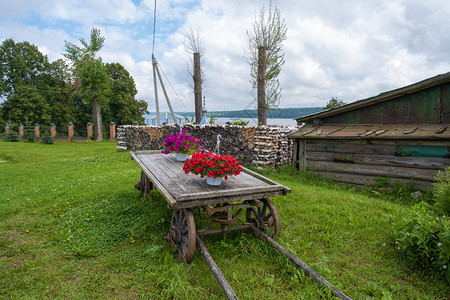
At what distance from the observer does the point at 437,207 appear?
153 inches

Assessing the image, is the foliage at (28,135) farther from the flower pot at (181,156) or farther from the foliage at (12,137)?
the flower pot at (181,156)

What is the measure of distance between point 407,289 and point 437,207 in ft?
4.79

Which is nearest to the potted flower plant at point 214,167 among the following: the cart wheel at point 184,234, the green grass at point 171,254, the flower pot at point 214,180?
the flower pot at point 214,180

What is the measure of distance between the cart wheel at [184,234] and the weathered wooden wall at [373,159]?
5.66 meters

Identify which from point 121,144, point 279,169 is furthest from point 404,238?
point 121,144

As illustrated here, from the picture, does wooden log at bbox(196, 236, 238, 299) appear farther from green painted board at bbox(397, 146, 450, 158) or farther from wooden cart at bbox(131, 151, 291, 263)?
green painted board at bbox(397, 146, 450, 158)

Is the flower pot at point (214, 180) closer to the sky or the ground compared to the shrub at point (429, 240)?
closer to the sky

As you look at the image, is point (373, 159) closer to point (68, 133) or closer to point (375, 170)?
point (375, 170)

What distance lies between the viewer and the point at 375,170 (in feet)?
23.7

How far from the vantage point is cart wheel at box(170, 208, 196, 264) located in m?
3.29

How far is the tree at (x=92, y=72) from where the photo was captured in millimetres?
23719

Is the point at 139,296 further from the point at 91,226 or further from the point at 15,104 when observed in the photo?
the point at 15,104

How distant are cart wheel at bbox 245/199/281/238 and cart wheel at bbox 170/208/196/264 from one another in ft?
3.95

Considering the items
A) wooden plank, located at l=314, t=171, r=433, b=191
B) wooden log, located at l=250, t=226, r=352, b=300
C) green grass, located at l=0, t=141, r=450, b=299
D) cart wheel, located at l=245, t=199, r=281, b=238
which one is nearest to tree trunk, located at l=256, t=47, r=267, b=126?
wooden plank, located at l=314, t=171, r=433, b=191
